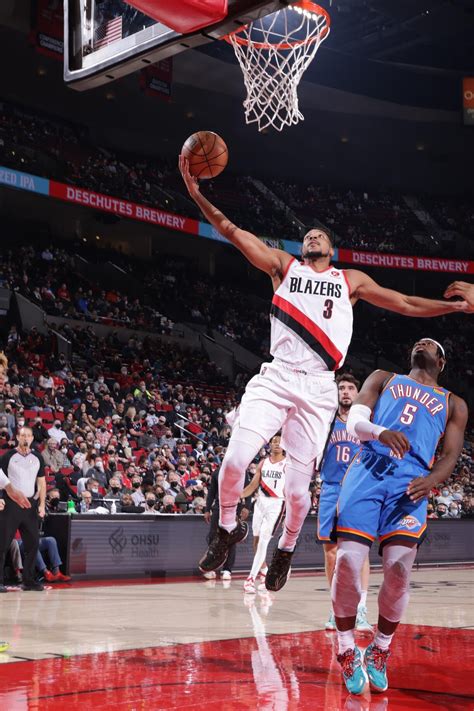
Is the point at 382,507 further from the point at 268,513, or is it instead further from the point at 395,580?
the point at 268,513

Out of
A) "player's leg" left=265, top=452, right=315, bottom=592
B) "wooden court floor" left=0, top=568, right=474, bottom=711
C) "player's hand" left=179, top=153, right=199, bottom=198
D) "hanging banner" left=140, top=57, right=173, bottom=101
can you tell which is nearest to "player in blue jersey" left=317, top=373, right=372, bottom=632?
"wooden court floor" left=0, top=568, right=474, bottom=711

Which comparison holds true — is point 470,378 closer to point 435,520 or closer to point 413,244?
point 413,244

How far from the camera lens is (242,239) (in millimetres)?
6094

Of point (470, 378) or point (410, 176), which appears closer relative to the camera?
point (470, 378)

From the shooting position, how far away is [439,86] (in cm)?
3241

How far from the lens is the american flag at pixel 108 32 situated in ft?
21.8

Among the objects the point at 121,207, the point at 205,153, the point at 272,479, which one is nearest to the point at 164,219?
the point at 121,207

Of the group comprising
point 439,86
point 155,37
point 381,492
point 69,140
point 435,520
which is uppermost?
point 439,86

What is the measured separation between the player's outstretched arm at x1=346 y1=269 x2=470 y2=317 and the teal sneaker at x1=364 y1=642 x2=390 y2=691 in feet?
7.56

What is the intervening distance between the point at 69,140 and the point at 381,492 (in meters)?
25.6

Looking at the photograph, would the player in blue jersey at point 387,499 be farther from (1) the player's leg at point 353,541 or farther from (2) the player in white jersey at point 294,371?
(2) the player in white jersey at point 294,371

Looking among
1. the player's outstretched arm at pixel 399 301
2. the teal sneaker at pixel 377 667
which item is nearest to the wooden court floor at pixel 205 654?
the teal sneaker at pixel 377 667

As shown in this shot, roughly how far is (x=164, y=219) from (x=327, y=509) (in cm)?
2057

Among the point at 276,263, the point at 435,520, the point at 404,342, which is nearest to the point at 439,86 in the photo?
the point at 404,342
